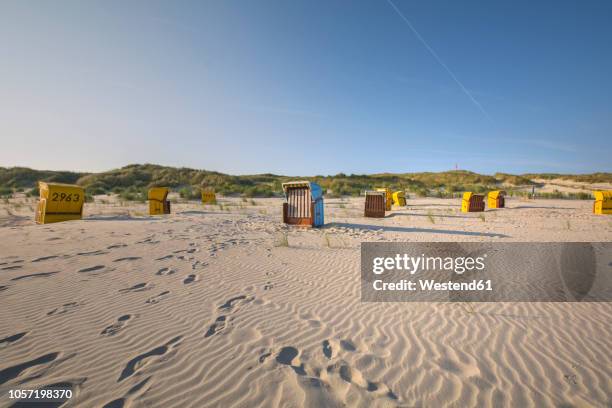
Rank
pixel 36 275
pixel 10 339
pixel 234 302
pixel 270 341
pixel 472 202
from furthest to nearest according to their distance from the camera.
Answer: pixel 472 202, pixel 36 275, pixel 234 302, pixel 270 341, pixel 10 339

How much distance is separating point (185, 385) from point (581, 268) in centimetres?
747

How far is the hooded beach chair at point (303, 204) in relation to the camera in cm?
1028

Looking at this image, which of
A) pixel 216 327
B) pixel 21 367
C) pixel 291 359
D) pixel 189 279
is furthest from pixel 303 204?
pixel 21 367

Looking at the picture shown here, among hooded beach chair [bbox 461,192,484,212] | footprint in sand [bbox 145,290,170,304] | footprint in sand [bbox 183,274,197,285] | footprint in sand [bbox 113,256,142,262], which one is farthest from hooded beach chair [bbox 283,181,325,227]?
hooded beach chair [bbox 461,192,484,212]

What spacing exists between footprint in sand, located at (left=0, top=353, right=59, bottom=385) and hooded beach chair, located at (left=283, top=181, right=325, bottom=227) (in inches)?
318

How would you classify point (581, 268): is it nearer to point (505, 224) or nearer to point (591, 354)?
point (591, 354)

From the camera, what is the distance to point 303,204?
34.8 ft

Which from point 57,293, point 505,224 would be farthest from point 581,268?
point 57,293

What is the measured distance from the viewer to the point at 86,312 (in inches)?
138

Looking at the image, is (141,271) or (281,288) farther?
(141,271)

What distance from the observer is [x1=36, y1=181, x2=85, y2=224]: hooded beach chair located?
9727mm

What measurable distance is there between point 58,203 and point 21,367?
10.3 meters

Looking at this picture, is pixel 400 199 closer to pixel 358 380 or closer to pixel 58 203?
pixel 358 380

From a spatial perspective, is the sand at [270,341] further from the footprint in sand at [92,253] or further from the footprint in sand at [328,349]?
the footprint in sand at [92,253]
